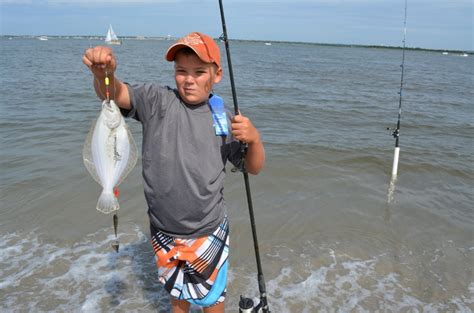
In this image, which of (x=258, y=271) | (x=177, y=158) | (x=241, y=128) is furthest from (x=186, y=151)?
(x=258, y=271)

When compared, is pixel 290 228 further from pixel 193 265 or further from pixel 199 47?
pixel 199 47

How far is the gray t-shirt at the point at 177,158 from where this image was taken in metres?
2.25

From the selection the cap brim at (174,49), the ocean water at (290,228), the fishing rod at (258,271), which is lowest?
the ocean water at (290,228)

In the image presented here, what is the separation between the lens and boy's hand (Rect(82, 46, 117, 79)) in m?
1.89

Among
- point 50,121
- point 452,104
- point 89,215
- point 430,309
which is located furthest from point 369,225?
point 452,104

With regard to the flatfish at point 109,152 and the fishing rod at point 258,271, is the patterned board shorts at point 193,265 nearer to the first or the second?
the fishing rod at point 258,271

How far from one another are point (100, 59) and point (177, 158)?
A: 2.27ft

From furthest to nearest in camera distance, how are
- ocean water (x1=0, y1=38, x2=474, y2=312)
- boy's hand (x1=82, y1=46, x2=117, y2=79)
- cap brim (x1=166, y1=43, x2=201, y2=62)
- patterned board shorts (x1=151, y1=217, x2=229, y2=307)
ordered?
ocean water (x1=0, y1=38, x2=474, y2=312) → patterned board shorts (x1=151, y1=217, x2=229, y2=307) → cap brim (x1=166, y1=43, x2=201, y2=62) → boy's hand (x1=82, y1=46, x2=117, y2=79)

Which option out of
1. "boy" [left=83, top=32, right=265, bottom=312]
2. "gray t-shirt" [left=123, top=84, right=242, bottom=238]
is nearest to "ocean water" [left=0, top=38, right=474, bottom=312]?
"boy" [left=83, top=32, right=265, bottom=312]

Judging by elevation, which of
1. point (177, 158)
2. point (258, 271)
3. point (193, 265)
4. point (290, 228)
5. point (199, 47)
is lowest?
point (290, 228)

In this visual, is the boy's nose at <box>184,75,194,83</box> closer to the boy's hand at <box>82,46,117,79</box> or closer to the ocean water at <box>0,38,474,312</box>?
the boy's hand at <box>82,46,117,79</box>

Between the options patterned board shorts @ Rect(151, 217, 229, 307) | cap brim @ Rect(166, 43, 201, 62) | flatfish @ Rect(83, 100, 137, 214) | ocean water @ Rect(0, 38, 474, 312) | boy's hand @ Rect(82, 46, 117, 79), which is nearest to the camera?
boy's hand @ Rect(82, 46, 117, 79)

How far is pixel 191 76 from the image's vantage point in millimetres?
2252

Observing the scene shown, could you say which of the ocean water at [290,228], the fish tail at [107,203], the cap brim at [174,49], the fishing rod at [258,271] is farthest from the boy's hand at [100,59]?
the ocean water at [290,228]
